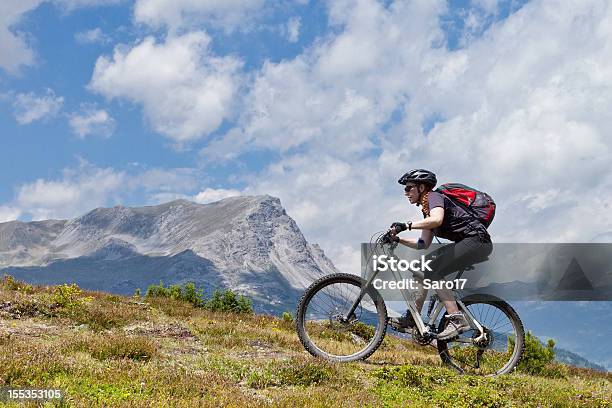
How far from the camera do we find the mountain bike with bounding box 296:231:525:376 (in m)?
8.96

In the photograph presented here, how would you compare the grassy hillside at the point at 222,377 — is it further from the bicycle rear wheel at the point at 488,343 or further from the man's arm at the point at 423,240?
the man's arm at the point at 423,240

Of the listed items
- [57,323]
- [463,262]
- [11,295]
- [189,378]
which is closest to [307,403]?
[189,378]

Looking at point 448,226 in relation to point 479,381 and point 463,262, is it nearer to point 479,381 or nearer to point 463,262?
point 463,262

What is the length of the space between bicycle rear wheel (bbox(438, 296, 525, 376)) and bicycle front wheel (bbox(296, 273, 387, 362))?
3.74 feet

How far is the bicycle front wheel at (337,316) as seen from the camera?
8984 millimetres

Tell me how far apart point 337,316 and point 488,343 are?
2.60 m

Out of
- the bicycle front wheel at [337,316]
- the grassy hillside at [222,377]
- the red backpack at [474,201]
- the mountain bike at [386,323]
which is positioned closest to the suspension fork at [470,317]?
the mountain bike at [386,323]

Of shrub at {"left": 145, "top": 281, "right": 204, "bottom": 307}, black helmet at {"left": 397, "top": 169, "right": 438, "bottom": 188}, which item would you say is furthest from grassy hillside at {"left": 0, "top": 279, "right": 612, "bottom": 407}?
shrub at {"left": 145, "top": 281, "right": 204, "bottom": 307}

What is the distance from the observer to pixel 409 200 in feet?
30.0

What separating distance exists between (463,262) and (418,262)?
2.39 ft

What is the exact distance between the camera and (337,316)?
923 cm

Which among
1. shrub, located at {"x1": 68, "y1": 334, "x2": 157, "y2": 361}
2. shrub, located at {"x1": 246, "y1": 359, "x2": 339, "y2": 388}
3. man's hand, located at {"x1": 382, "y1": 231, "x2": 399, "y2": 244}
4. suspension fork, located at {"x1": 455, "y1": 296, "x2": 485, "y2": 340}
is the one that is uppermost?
man's hand, located at {"x1": 382, "y1": 231, "x2": 399, "y2": 244}

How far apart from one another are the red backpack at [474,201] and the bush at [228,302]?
1283 cm

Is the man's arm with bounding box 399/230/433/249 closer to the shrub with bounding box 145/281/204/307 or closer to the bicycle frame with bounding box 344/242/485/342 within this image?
the bicycle frame with bounding box 344/242/485/342
